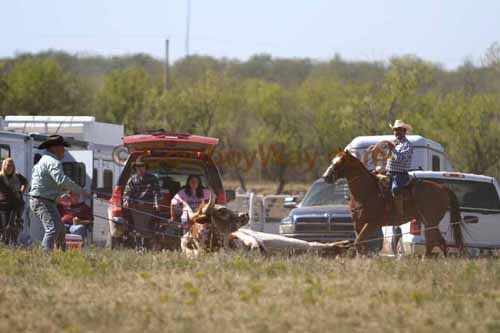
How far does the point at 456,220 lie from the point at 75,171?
9099 millimetres

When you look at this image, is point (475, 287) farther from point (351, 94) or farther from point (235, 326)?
point (351, 94)

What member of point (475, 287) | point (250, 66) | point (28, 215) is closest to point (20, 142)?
point (28, 215)

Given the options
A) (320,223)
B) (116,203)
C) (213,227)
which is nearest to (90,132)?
(320,223)

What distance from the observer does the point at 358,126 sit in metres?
57.9

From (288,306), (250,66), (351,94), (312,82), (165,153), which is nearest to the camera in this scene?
(288,306)

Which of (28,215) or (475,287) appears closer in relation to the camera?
(475,287)

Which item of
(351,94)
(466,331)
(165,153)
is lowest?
(466,331)

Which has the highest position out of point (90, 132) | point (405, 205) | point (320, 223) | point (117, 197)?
point (90, 132)

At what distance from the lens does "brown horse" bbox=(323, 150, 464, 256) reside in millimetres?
17984

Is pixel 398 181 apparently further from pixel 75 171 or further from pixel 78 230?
pixel 75 171

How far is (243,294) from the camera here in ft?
37.2

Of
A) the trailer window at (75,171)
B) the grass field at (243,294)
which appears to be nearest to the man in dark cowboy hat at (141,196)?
the grass field at (243,294)

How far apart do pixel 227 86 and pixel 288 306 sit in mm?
61084

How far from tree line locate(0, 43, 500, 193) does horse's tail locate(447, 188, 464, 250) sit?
35.3m
